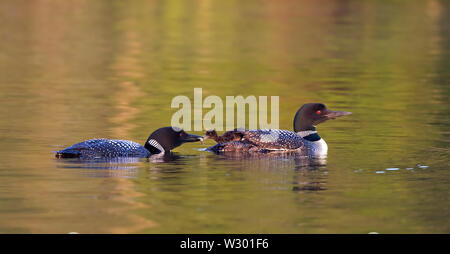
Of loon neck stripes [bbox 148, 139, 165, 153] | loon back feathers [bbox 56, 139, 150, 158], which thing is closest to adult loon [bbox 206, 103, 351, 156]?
loon neck stripes [bbox 148, 139, 165, 153]

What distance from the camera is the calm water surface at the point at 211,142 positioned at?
9250 millimetres

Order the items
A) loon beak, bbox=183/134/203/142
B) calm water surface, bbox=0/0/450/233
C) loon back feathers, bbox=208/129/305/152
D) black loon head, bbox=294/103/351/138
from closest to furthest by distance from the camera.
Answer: calm water surface, bbox=0/0/450/233, loon back feathers, bbox=208/129/305/152, loon beak, bbox=183/134/203/142, black loon head, bbox=294/103/351/138

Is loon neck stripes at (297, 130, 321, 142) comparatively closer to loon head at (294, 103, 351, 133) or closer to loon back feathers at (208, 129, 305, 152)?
loon head at (294, 103, 351, 133)

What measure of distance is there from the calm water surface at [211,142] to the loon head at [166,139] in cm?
14

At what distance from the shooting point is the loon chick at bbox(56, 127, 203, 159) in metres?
11.6

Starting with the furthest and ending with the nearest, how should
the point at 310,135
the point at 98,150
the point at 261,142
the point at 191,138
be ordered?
the point at 310,135
the point at 191,138
the point at 261,142
the point at 98,150

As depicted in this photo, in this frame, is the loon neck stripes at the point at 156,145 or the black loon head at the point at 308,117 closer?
the loon neck stripes at the point at 156,145

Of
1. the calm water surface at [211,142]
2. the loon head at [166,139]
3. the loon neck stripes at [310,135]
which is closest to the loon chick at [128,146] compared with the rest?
the loon head at [166,139]

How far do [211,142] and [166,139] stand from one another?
1106mm

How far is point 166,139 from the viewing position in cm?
1238

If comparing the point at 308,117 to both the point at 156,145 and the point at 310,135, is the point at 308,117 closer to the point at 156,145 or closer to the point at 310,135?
the point at 310,135

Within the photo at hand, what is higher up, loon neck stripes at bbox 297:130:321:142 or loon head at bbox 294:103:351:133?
loon head at bbox 294:103:351:133

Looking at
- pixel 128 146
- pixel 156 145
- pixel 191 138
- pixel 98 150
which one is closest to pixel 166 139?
pixel 156 145

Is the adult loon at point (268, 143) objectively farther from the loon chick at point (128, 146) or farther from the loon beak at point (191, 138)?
the loon chick at point (128, 146)
